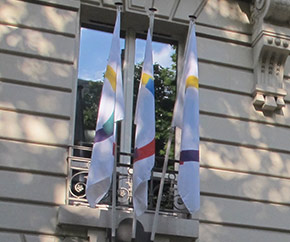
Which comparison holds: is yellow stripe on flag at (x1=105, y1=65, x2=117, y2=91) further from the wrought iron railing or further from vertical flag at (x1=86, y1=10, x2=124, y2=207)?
the wrought iron railing

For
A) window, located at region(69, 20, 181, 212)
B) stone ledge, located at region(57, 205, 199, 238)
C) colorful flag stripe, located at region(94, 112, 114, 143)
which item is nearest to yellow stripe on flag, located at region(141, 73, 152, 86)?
colorful flag stripe, located at region(94, 112, 114, 143)

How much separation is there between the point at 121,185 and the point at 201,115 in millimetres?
1830

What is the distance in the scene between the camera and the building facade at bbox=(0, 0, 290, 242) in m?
9.10

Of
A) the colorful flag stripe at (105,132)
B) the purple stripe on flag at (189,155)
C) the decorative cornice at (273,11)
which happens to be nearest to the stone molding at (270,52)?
the decorative cornice at (273,11)

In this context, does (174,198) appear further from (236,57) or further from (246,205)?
(236,57)

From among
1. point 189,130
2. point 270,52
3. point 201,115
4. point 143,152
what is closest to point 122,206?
point 143,152

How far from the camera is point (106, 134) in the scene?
8.89 metres

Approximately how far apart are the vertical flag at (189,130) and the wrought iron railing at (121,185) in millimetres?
836

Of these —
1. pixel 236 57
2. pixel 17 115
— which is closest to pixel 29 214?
pixel 17 115

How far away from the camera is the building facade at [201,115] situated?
9.10 m

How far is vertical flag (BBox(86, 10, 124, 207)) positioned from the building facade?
2.04 feet

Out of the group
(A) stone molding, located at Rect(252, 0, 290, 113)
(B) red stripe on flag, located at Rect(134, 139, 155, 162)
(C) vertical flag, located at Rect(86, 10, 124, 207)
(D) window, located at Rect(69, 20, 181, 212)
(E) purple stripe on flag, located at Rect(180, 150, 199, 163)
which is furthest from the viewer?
(A) stone molding, located at Rect(252, 0, 290, 113)

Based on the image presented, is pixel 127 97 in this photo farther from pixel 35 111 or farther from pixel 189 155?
pixel 189 155

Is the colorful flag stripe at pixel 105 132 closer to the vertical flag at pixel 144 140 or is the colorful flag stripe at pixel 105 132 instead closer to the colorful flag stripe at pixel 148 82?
the vertical flag at pixel 144 140
